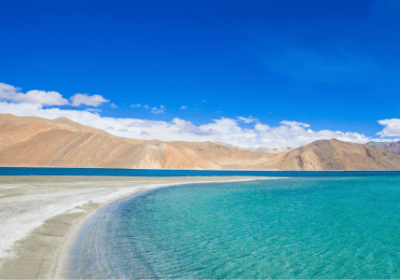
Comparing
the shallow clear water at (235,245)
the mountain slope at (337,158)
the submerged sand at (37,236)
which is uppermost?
the mountain slope at (337,158)

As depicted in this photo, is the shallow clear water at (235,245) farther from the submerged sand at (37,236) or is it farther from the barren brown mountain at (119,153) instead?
the barren brown mountain at (119,153)

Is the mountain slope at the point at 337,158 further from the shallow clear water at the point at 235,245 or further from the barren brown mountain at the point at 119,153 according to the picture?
the shallow clear water at the point at 235,245

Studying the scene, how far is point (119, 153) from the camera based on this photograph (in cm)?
12394

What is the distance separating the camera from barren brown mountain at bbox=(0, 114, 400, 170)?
393 ft

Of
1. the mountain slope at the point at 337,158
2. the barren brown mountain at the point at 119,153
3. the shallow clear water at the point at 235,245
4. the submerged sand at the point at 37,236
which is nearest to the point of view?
the submerged sand at the point at 37,236

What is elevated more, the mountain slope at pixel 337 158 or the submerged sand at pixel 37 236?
the mountain slope at pixel 337 158

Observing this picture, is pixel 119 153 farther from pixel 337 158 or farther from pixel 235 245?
pixel 235 245

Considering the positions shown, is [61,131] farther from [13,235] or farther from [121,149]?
[13,235]

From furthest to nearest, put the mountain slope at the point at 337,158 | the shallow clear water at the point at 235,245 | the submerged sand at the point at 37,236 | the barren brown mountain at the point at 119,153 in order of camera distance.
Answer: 1. the mountain slope at the point at 337,158
2. the barren brown mountain at the point at 119,153
3. the shallow clear water at the point at 235,245
4. the submerged sand at the point at 37,236

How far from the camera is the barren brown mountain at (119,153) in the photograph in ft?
393

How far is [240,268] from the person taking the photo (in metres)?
8.41

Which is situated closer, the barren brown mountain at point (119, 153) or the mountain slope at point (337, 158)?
the barren brown mountain at point (119, 153)

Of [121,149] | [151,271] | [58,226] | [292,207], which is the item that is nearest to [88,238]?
[58,226]

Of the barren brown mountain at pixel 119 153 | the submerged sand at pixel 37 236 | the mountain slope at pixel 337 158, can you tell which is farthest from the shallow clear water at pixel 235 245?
the mountain slope at pixel 337 158
